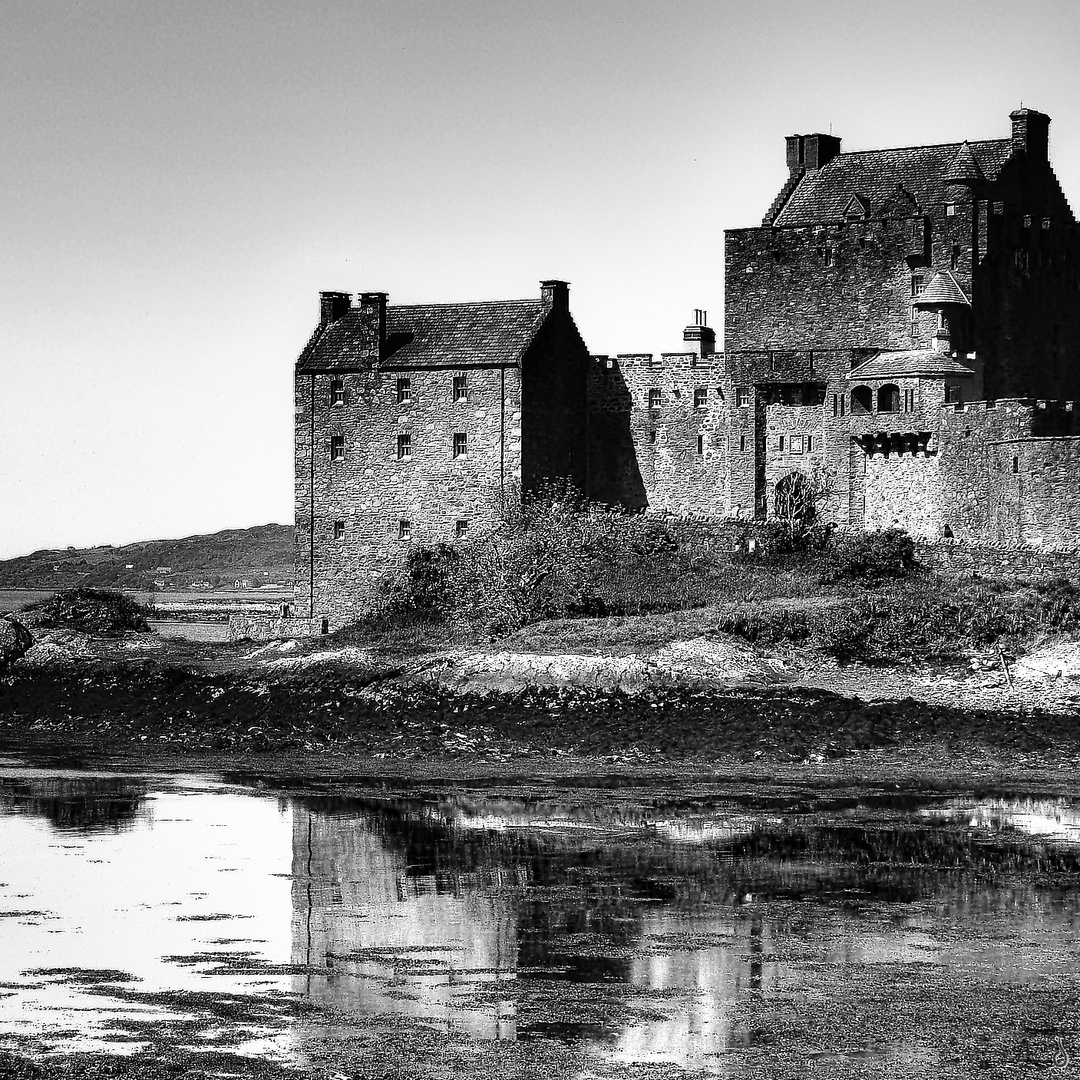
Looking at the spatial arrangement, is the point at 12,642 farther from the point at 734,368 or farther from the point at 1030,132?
the point at 1030,132

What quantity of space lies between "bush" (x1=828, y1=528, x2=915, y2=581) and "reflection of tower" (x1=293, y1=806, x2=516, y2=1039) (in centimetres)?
2379

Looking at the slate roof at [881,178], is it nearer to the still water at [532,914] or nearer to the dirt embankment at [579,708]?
the dirt embankment at [579,708]

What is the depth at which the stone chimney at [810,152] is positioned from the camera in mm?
61656

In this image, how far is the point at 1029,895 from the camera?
21.4m

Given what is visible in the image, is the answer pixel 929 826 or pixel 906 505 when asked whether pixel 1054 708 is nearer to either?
pixel 929 826

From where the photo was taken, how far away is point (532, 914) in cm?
2062

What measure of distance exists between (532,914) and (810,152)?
147 ft

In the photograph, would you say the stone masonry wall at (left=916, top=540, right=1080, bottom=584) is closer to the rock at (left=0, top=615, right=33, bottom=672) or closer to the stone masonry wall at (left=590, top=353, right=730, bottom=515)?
the stone masonry wall at (left=590, top=353, right=730, bottom=515)

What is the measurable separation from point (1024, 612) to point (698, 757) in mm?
10623

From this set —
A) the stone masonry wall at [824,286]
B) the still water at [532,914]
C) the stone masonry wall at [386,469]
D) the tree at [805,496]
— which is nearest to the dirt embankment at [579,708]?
the still water at [532,914]

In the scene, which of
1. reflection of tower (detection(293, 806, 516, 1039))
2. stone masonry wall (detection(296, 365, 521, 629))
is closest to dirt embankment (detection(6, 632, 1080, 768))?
reflection of tower (detection(293, 806, 516, 1039))

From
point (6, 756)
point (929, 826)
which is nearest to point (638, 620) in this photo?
point (6, 756)

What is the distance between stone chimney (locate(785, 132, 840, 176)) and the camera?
202 feet

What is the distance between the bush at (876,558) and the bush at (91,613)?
21104 mm
